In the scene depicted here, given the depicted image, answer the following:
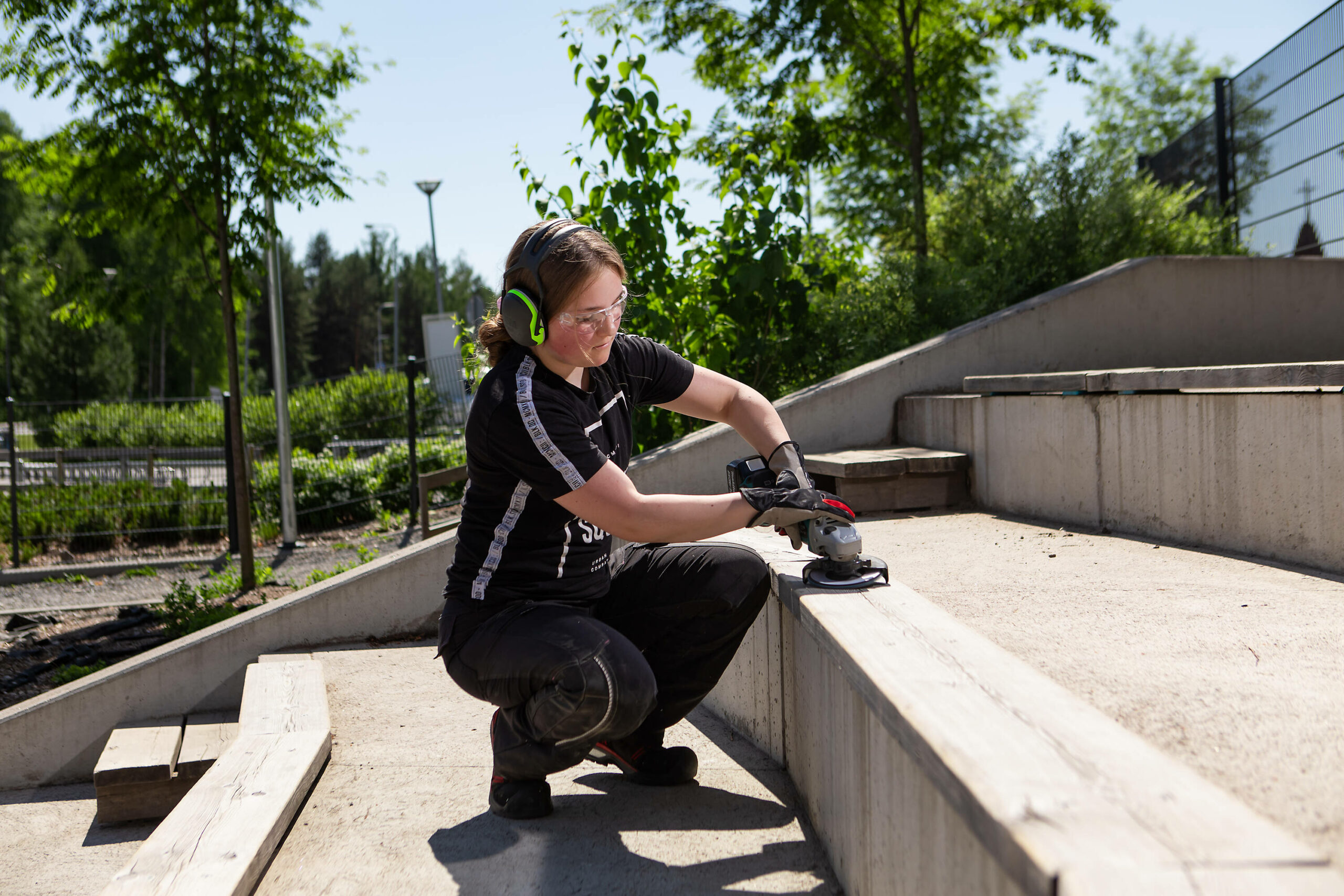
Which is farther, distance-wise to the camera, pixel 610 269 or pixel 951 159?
pixel 951 159

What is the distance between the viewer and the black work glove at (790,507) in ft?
7.35

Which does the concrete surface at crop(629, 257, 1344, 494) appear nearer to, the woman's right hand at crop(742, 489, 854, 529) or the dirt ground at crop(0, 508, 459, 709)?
the woman's right hand at crop(742, 489, 854, 529)

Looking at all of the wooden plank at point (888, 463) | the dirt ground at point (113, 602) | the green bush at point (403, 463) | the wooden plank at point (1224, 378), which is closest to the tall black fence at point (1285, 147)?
the wooden plank at point (888, 463)

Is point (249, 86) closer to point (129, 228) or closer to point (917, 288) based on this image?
point (129, 228)

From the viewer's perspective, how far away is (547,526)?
7.93 feet

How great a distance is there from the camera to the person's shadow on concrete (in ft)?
7.00

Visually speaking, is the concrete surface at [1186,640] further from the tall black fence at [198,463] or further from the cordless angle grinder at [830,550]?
the tall black fence at [198,463]

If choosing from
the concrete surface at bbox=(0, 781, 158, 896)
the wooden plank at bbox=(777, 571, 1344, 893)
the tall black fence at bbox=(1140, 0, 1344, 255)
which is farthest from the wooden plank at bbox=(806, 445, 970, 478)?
the tall black fence at bbox=(1140, 0, 1344, 255)

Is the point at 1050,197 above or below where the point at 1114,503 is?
above

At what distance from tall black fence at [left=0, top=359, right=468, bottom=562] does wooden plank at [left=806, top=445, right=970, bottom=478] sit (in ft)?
18.5

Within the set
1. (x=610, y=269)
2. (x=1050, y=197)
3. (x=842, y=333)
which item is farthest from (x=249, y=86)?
(x=1050, y=197)

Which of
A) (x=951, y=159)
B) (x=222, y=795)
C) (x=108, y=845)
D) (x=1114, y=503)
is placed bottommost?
(x=108, y=845)

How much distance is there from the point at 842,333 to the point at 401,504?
6.01 metres

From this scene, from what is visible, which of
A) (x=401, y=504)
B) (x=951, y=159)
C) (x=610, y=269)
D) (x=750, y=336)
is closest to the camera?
(x=610, y=269)
